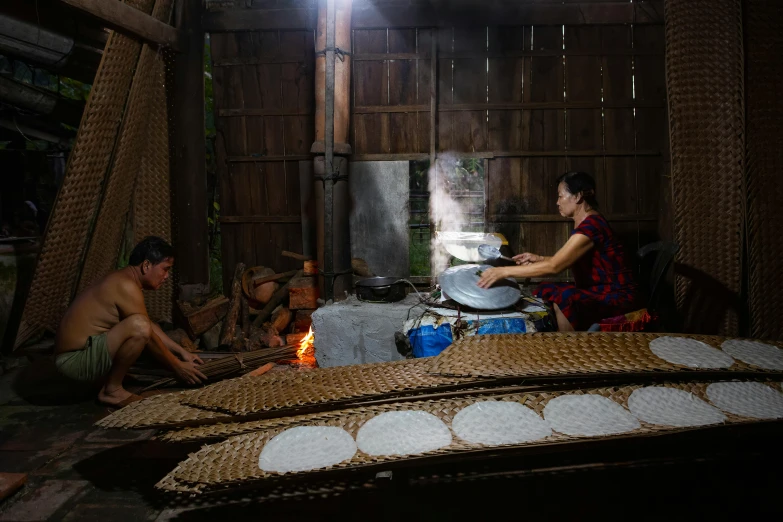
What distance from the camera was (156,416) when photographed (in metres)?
2.82

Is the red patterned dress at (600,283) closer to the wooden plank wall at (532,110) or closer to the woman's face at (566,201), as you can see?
the woman's face at (566,201)

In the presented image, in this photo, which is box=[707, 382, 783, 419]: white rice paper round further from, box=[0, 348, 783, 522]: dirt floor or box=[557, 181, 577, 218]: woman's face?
box=[557, 181, 577, 218]: woman's face

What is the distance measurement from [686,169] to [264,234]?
16.9 ft

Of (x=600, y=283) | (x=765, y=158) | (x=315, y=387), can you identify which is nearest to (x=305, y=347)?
(x=315, y=387)

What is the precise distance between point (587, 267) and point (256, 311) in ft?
13.9

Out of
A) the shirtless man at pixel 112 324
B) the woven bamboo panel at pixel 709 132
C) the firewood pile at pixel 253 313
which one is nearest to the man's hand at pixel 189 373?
the shirtless man at pixel 112 324

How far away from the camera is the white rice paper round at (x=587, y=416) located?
2.58 m

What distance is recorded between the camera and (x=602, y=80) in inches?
246

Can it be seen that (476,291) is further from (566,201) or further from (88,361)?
(88,361)

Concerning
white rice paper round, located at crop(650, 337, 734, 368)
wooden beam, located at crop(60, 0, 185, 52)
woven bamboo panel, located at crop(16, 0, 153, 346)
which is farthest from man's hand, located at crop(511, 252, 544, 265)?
wooden beam, located at crop(60, 0, 185, 52)

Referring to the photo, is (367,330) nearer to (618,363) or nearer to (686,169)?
(618,363)

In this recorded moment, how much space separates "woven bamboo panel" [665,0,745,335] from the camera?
4.74 meters

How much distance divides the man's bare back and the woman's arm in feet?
10.9

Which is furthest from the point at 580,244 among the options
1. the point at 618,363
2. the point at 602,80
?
the point at 602,80
